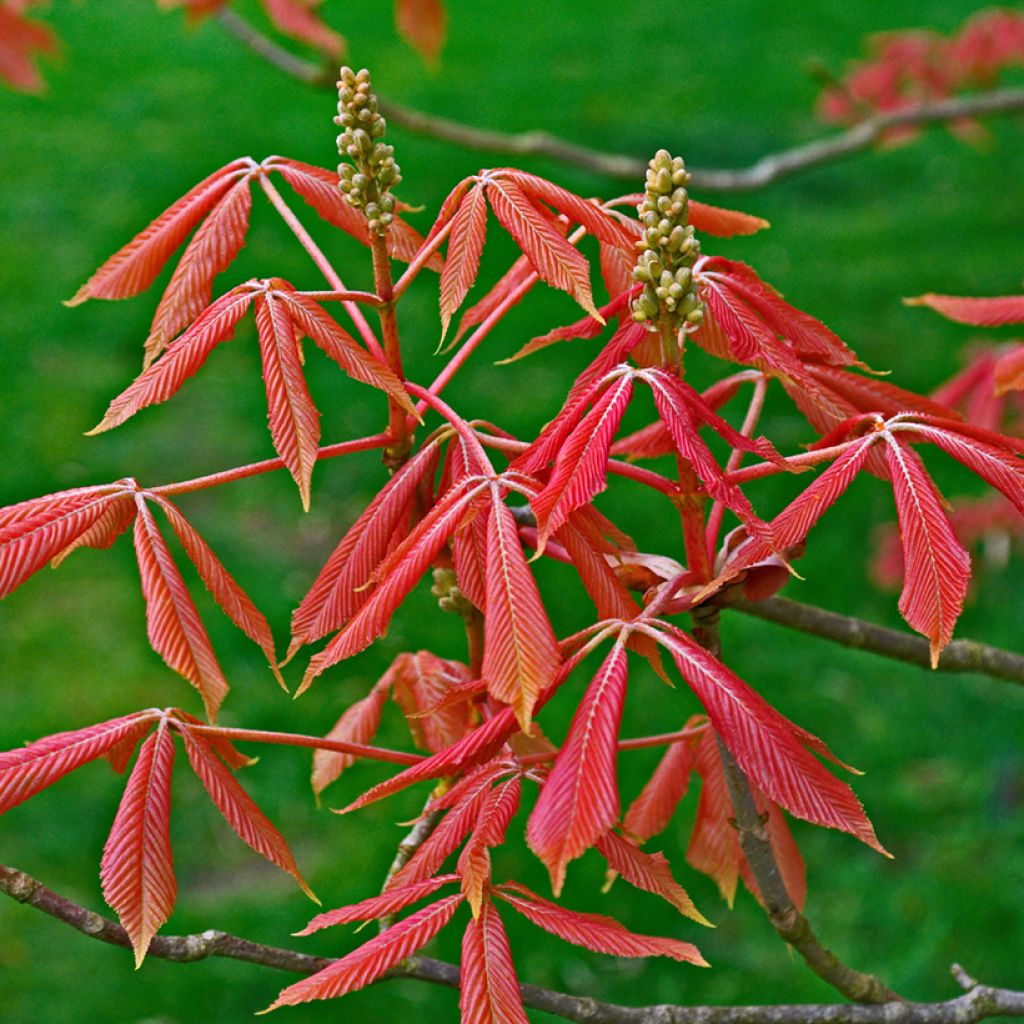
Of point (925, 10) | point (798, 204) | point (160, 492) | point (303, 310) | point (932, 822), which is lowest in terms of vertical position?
point (932, 822)

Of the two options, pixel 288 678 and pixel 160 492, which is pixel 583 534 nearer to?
pixel 160 492

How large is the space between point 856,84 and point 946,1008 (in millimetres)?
3079

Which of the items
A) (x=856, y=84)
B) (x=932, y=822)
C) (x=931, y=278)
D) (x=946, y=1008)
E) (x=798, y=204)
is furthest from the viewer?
(x=798, y=204)

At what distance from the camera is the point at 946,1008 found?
3.76 ft

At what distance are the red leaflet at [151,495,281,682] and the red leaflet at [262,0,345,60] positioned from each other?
1.63 metres

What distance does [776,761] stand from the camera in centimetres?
85

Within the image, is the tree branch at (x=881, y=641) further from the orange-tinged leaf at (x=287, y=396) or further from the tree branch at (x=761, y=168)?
the tree branch at (x=761, y=168)

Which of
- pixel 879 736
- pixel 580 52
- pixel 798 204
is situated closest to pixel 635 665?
pixel 879 736

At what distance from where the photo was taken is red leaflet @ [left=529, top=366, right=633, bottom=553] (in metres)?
0.83

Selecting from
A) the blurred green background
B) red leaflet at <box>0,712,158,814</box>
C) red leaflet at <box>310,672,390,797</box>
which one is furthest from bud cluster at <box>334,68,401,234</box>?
the blurred green background

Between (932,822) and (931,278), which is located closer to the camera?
(932,822)

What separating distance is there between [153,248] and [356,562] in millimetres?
341

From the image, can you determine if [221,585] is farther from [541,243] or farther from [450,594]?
[541,243]

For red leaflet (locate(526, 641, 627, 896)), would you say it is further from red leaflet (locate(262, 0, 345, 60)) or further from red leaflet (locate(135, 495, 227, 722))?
red leaflet (locate(262, 0, 345, 60))
